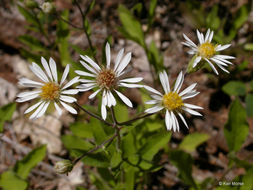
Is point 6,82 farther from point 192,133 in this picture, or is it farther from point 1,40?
point 192,133

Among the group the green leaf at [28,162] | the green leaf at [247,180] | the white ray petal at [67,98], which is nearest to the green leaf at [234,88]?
the green leaf at [247,180]

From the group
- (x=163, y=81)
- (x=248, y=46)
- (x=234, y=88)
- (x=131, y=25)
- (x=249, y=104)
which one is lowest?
(x=163, y=81)

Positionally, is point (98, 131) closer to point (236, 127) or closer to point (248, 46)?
point (236, 127)

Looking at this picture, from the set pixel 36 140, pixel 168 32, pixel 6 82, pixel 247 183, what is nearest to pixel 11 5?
pixel 6 82

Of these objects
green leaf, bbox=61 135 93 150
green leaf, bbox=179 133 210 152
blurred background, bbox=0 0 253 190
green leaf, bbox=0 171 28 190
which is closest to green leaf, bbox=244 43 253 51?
blurred background, bbox=0 0 253 190

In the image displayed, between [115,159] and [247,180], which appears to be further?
[247,180]

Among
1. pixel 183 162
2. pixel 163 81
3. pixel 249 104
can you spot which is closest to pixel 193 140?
pixel 183 162

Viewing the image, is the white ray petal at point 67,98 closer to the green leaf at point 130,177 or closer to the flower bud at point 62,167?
the flower bud at point 62,167

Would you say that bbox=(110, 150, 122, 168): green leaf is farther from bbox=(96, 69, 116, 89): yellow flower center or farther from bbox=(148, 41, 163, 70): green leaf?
bbox=(148, 41, 163, 70): green leaf
